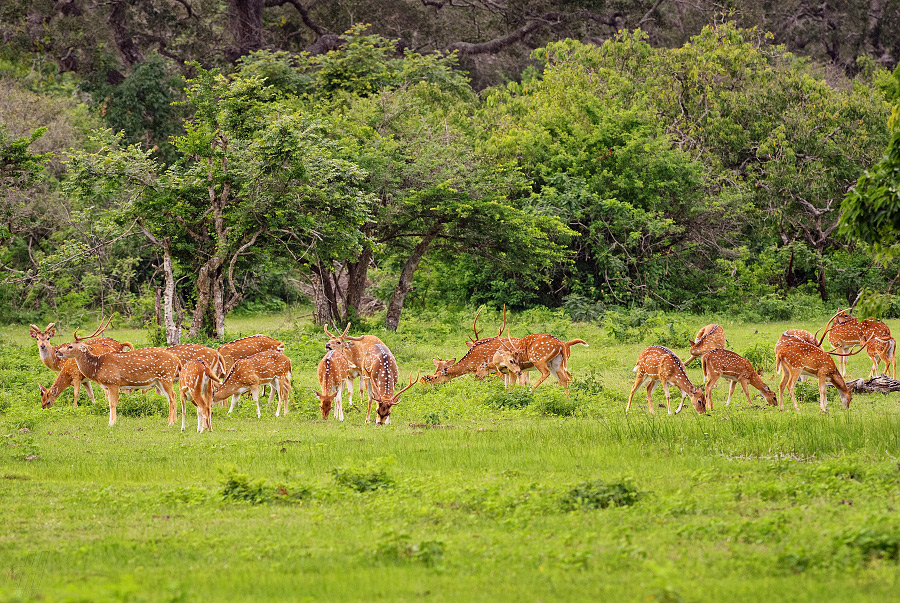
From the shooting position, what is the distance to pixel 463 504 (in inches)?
366

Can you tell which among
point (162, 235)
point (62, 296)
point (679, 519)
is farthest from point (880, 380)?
point (62, 296)

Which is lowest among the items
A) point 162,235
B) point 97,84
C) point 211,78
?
point 162,235

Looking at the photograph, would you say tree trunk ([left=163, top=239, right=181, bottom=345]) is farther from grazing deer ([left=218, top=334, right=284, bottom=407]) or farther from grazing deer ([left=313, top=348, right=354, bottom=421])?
grazing deer ([left=313, top=348, right=354, bottom=421])

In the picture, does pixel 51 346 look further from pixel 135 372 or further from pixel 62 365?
pixel 135 372

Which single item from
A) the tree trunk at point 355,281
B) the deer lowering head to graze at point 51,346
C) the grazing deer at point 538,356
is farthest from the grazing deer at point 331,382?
the tree trunk at point 355,281

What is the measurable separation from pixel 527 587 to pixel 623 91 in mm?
32061

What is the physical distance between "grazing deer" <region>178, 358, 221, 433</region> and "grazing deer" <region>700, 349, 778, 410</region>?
7.46m

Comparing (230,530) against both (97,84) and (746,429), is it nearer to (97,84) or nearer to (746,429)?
(746,429)

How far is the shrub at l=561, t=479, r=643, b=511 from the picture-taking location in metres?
9.02

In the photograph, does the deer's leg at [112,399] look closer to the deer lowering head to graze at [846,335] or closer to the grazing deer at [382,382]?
the grazing deer at [382,382]

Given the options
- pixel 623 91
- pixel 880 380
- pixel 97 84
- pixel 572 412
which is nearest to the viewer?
pixel 572 412

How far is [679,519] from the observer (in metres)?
8.42

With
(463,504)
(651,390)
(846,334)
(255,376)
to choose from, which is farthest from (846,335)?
(463,504)

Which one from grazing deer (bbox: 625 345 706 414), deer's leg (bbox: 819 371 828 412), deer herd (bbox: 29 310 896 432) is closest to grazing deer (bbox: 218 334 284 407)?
deer herd (bbox: 29 310 896 432)
